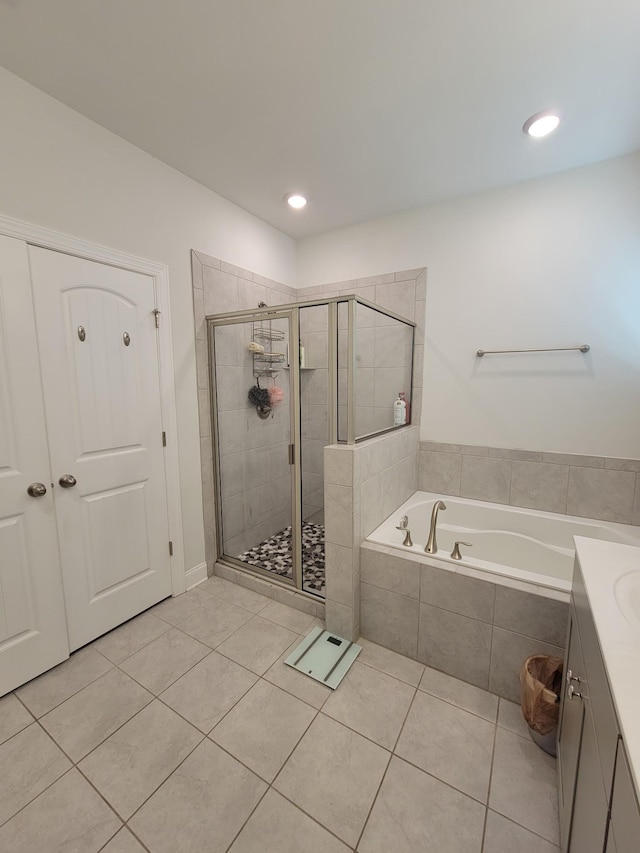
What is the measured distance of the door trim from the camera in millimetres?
1640

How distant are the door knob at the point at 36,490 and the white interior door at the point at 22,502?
1 cm

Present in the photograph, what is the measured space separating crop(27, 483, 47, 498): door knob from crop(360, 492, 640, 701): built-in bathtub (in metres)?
1.61

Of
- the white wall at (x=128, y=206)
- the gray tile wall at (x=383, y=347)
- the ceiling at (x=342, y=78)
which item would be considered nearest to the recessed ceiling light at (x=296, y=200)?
the ceiling at (x=342, y=78)

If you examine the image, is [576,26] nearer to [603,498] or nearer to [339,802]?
[603,498]

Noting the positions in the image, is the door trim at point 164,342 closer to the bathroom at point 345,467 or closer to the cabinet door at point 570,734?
the bathroom at point 345,467

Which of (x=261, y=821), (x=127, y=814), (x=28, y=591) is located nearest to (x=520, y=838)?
(x=261, y=821)

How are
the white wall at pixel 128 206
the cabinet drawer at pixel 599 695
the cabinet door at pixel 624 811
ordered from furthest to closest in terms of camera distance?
1. the white wall at pixel 128 206
2. the cabinet drawer at pixel 599 695
3. the cabinet door at pixel 624 811

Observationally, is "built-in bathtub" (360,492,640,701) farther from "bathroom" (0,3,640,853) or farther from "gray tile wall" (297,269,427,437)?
"gray tile wall" (297,269,427,437)

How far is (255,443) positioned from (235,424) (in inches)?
9.0

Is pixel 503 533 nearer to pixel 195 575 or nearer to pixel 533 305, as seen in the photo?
pixel 533 305

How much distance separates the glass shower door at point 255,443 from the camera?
8.01ft

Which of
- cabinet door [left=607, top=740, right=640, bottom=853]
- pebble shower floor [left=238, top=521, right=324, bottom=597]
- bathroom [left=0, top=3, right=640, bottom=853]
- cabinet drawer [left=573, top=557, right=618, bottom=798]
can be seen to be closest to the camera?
cabinet door [left=607, top=740, right=640, bottom=853]

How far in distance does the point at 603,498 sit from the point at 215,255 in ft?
9.87

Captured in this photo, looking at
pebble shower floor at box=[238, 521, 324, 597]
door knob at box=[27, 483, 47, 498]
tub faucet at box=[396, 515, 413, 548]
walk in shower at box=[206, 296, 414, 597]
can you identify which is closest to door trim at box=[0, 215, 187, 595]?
walk in shower at box=[206, 296, 414, 597]
